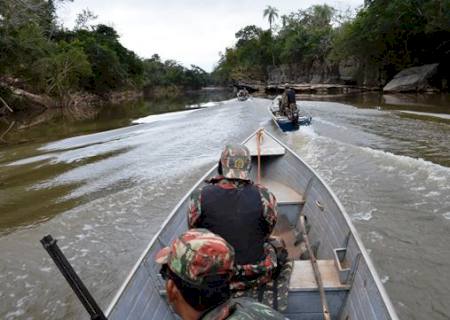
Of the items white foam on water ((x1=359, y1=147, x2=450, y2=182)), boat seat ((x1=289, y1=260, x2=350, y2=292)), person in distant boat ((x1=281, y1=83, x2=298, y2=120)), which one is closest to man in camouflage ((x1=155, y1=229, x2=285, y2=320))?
boat seat ((x1=289, y1=260, x2=350, y2=292))

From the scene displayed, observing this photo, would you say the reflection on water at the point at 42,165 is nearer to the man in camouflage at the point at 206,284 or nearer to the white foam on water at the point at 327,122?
the man in camouflage at the point at 206,284

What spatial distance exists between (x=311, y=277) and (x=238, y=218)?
109cm

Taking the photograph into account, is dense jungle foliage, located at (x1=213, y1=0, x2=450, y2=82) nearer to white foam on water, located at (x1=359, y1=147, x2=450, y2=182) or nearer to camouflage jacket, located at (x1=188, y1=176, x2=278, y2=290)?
A: white foam on water, located at (x1=359, y1=147, x2=450, y2=182)

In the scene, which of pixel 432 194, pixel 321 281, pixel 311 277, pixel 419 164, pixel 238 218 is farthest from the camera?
pixel 419 164

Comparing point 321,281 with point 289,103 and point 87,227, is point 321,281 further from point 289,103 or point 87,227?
point 289,103

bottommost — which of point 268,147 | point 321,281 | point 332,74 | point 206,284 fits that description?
point 321,281

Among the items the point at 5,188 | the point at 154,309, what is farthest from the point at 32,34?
the point at 154,309

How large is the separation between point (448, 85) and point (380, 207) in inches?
1188

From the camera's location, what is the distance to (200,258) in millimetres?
1603

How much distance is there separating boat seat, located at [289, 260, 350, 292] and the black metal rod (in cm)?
197

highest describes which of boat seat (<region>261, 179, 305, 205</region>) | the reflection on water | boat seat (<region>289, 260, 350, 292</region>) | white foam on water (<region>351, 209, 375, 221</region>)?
boat seat (<region>289, 260, 350, 292</region>)

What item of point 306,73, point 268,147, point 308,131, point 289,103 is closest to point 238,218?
point 268,147

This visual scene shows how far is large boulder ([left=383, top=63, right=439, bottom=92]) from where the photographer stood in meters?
32.4

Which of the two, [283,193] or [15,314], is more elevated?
[283,193]
